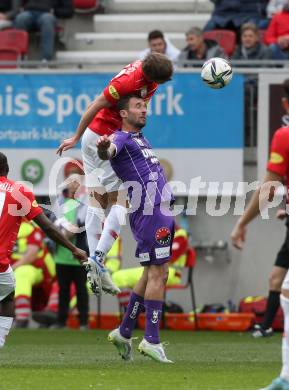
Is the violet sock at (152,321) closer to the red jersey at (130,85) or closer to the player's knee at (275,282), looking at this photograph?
the red jersey at (130,85)

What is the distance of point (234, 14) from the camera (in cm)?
2050

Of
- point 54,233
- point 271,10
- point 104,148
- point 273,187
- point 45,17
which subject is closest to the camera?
point 273,187

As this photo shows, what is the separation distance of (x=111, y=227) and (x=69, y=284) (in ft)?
19.3

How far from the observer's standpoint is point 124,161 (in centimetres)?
1113

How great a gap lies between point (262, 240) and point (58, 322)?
321 centimetres

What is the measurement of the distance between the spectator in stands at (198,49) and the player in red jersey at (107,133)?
665cm

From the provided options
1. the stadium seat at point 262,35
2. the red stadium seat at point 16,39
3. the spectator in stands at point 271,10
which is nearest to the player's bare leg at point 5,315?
the stadium seat at point 262,35

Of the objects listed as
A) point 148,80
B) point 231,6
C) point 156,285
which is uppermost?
point 231,6

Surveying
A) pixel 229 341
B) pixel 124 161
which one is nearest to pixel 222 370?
pixel 124 161

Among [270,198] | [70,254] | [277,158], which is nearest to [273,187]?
[270,198]

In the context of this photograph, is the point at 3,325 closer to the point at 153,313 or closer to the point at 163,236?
the point at 153,313

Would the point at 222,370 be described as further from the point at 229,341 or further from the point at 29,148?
the point at 29,148

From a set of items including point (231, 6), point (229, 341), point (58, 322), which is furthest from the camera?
point (231, 6)

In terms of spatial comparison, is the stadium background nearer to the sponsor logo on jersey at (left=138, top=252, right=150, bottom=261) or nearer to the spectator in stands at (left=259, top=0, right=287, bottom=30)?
the spectator in stands at (left=259, top=0, right=287, bottom=30)
